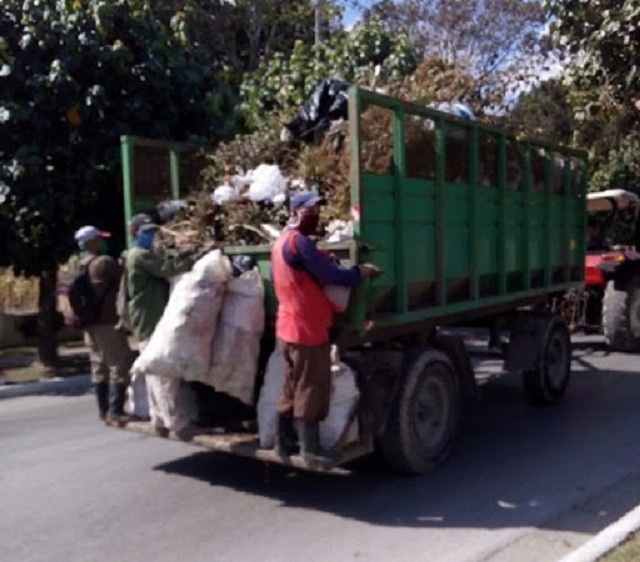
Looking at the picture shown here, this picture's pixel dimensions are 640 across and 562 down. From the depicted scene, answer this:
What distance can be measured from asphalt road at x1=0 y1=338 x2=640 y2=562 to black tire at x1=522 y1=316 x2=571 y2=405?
0.50m

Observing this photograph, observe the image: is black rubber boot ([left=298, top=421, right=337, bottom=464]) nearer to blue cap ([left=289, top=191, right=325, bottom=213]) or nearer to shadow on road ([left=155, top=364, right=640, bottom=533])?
shadow on road ([left=155, top=364, right=640, bottom=533])

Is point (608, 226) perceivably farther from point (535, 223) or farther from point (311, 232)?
point (311, 232)

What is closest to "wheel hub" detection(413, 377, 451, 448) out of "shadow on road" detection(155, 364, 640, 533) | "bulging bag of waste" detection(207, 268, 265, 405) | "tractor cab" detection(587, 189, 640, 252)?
"shadow on road" detection(155, 364, 640, 533)

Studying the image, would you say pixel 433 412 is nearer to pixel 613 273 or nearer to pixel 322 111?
pixel 322 111

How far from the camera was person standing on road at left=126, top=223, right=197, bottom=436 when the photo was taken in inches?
244

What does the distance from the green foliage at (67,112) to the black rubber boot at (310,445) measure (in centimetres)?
648

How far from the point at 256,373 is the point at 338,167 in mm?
1585

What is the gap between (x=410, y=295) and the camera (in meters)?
6.52

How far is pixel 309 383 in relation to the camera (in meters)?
5.66

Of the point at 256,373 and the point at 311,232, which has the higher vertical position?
the point at 311,232

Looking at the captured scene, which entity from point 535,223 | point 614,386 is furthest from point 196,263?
point 614,386

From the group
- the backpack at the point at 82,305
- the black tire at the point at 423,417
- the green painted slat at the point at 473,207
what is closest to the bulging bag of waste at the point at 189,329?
the black tire at the point at 423,417

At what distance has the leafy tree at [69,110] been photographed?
11070 millimetres

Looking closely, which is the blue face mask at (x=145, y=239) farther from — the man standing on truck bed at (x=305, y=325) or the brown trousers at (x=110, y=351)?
the man standing on truck bed at (x=305, y=325)
